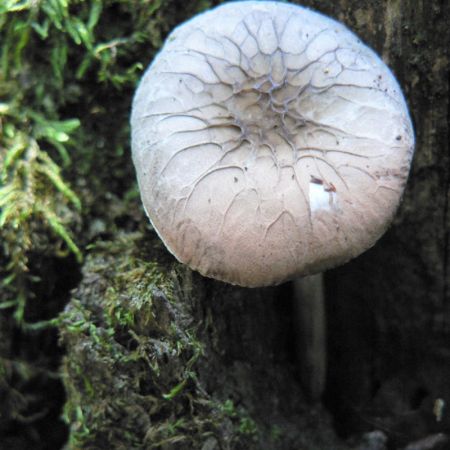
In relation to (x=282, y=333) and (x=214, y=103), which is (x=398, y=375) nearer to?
(x=282, y=333)

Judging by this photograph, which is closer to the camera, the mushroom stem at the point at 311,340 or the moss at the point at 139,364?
the moss at the point at 139,364

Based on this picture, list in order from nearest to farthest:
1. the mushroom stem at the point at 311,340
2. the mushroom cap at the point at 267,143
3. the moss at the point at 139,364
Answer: the mushroom cap at the point at 267,143, the moss at the point at 139,364, the mushroom stem at the point at 311,340

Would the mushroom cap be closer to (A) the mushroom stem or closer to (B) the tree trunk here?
(B) the tree trunk

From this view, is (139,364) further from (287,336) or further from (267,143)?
(287,336)

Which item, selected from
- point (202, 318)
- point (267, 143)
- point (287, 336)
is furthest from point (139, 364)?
point (287, 336)

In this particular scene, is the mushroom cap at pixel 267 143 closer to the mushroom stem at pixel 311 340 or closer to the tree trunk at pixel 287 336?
the tree trunk at pixel 287 336

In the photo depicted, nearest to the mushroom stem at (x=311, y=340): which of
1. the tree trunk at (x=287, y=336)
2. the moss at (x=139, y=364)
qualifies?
the tree trunk at (x=287, y=336)

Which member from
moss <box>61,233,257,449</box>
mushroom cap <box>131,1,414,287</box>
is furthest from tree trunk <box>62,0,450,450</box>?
mushroom cap <box>131,1,414,287</box>

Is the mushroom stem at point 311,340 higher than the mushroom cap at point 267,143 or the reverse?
the reverse

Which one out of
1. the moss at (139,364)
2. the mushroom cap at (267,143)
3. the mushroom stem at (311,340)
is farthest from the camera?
the mushroom stem at (311,340)
